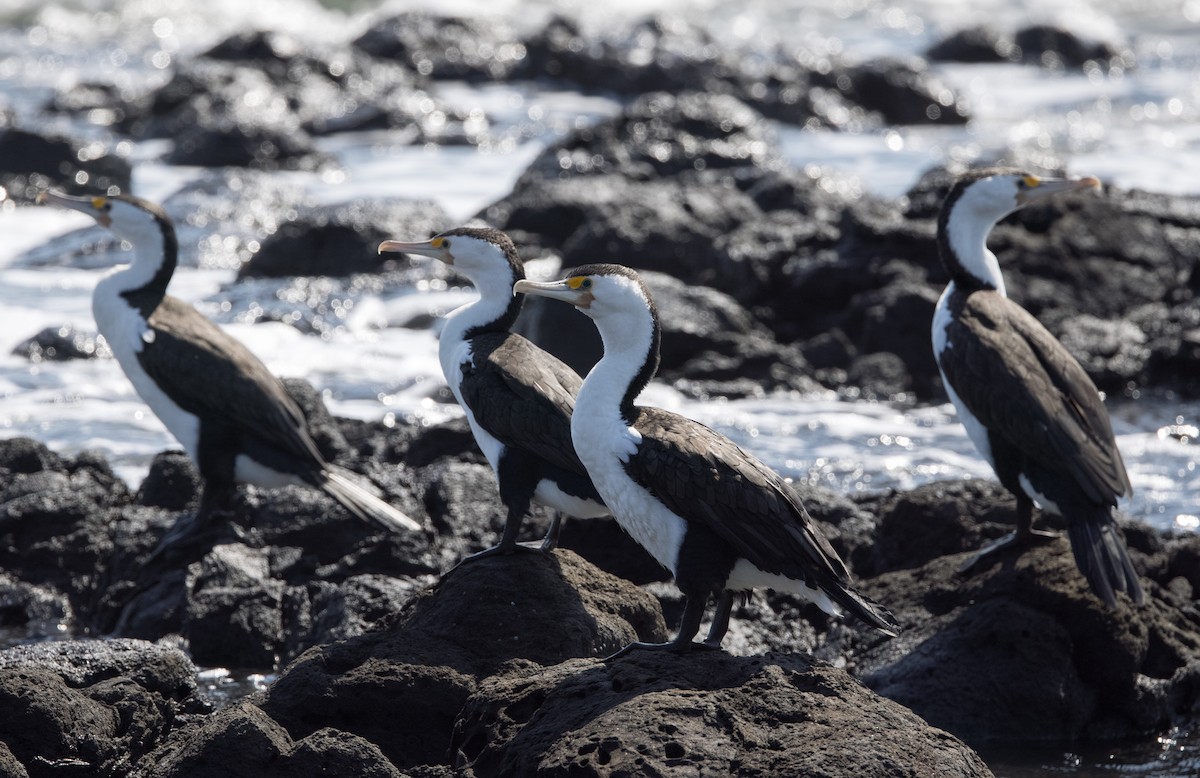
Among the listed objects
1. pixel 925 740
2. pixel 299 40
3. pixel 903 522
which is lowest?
pixel 299 40

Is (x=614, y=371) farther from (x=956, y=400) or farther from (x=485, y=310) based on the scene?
(x=956, y=400)

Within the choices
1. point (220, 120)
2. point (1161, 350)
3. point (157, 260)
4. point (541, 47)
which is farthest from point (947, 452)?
point (541, 47)

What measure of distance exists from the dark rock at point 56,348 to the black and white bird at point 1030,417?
22.7 ft

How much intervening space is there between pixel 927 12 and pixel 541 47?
1036cm

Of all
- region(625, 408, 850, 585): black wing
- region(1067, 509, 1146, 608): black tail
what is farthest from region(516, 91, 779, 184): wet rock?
region(625, 408, 850, 585): black wing

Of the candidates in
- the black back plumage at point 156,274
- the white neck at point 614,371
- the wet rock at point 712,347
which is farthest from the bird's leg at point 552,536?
the wet rock at point 712,347

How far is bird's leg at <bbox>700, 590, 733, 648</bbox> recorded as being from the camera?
5.50 metres

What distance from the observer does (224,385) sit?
26.7 feet

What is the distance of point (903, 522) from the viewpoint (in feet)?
25.4

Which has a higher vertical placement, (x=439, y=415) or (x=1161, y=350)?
(x=1161, y=350)

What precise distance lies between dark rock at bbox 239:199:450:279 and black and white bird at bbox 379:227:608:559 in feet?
23.9

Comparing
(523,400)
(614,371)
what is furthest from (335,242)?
(614,371)

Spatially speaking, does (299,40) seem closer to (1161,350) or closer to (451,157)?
(451,157)

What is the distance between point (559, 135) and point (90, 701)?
16627 millimetres
